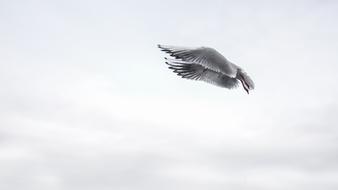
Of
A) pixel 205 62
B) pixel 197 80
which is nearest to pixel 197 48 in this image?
pixel 205 62

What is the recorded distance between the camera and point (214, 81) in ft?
94.7

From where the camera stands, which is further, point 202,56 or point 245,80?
point 245,80

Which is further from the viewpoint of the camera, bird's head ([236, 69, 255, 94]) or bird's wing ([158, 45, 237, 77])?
bird's head ([236, 69, 255, 94])

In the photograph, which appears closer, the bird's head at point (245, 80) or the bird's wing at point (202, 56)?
the bird's wing at point (202, 56)

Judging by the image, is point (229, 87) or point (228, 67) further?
point (229, 87)

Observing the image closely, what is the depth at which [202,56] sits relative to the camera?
26297 mm

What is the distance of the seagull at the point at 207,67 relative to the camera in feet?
85.6

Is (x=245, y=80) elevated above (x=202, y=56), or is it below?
above

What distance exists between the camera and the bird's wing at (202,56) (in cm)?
2591

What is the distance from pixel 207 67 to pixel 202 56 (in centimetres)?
52

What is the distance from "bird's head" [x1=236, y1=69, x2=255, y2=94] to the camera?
27953mm

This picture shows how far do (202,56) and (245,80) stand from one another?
2.96m

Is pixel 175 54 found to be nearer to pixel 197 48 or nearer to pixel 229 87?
pixel 197 48

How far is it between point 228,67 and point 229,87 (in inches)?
84.4
